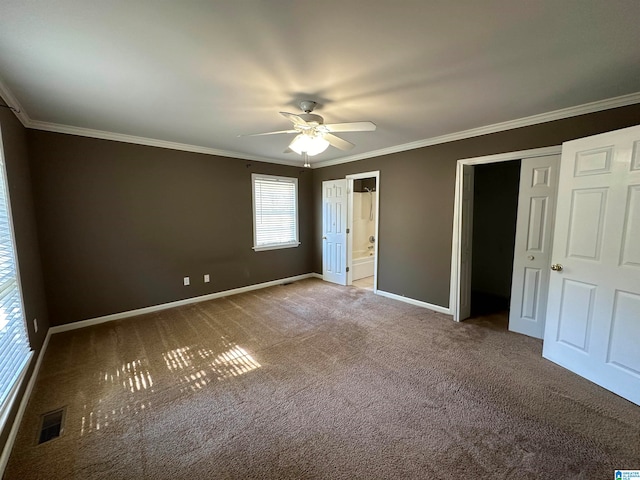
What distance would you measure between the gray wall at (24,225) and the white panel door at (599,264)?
4.64 meters

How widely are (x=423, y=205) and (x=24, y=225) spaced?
4.76 meters

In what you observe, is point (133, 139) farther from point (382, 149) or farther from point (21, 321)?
point (382, 149)

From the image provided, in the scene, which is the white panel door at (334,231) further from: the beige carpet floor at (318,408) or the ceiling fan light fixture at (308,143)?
the ceiling fan light fixture at (308,143)

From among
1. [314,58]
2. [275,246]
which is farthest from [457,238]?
[275,246]

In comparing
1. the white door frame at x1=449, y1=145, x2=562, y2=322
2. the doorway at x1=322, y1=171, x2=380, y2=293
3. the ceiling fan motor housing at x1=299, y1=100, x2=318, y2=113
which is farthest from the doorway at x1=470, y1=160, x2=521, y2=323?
the ceiling fan motor housing at x1=299, y1=100, x2=318, y2=113

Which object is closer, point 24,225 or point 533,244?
point 24,225

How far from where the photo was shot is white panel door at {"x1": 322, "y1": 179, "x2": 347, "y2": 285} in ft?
17.0

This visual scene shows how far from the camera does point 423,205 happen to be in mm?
3949

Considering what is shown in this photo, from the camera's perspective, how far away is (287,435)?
1.75m

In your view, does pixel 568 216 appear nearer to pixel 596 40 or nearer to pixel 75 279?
pixel 596 40

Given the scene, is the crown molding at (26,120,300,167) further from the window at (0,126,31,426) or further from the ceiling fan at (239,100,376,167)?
the ceiling fan at (239,100,376,167)

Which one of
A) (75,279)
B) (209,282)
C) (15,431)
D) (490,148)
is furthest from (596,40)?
(75,279)

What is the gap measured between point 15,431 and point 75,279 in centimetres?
206

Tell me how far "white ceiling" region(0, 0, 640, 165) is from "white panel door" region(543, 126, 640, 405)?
65 cm
